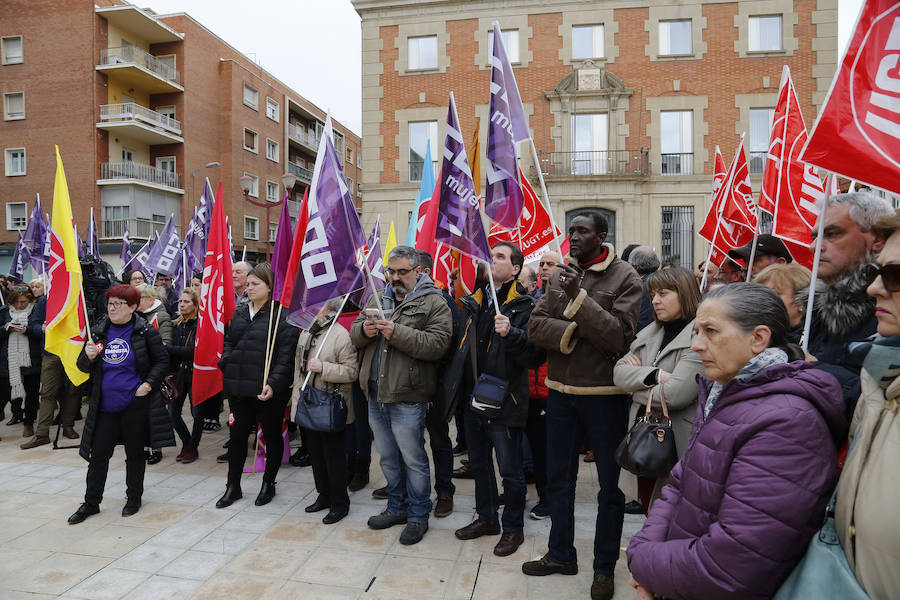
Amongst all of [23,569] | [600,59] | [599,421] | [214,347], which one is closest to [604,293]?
[599,421]

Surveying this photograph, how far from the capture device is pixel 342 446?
474cm

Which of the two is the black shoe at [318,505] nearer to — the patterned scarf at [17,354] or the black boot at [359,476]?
the black boot at [359,476]

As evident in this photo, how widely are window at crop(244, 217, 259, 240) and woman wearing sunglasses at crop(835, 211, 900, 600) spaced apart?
1397 inches

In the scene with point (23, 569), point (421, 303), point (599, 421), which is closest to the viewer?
point (599, 421)

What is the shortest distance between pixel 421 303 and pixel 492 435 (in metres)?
1.11

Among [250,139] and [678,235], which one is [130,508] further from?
[250,139]

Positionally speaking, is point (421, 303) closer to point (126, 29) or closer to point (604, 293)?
point (604, 293)

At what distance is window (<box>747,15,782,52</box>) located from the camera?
18828 millimetres

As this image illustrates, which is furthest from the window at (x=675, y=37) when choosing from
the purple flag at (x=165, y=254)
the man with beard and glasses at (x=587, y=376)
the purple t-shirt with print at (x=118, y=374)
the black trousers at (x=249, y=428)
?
the purple t-shirt with print at (x=118, y=374)

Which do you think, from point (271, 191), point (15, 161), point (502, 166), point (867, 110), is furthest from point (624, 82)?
point (15, 161)

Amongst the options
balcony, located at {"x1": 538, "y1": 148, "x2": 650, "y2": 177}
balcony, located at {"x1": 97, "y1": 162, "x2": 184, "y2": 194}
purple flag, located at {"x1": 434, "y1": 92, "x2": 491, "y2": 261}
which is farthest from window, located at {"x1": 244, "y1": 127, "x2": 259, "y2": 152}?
purple flag, located at {"x1": 434, "y1": 92, "x2": 491, "y2": 261}

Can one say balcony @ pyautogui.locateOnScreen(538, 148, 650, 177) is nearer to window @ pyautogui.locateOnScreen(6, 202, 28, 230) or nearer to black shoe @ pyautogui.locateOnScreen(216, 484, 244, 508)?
black shoe @ pyautogui.locateOnScreen(216, 484, 244, 508)

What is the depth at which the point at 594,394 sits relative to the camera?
3.42 m

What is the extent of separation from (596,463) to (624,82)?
1888 centimetres
